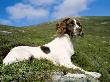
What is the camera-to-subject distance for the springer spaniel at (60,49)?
18575mm

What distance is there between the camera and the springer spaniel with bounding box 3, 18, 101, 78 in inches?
731

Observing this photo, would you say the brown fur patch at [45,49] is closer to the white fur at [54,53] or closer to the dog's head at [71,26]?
the white fur at [54,53]

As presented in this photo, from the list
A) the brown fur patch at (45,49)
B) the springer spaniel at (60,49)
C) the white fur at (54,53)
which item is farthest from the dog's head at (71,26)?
the brown fur patch at (45,49)

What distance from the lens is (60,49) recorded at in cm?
2033

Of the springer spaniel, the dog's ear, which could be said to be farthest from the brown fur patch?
the dog's ear

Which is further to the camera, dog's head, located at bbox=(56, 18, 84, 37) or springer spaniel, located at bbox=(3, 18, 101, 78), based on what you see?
dog's head, located at bbox=(56, 18, 84, 37)

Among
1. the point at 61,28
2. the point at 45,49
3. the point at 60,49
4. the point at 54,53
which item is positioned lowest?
the point at 54,53

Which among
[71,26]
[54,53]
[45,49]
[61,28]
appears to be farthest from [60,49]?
[71,26]

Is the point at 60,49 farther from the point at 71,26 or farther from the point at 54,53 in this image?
the point at 71,26

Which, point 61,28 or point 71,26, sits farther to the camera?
point 61,28

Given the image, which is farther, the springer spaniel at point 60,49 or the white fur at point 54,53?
the springer spaniel at point 60,49

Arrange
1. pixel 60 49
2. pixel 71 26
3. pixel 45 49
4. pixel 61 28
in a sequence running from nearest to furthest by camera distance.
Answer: pixel 45 49
pixel 71 26
pixel 61 28
pixel 60 49

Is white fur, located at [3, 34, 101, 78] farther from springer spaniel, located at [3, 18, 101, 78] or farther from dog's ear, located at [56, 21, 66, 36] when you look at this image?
dog's ear, located at [56, 21, 66, 36]

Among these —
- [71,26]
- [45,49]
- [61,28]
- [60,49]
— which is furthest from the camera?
[60,49]
